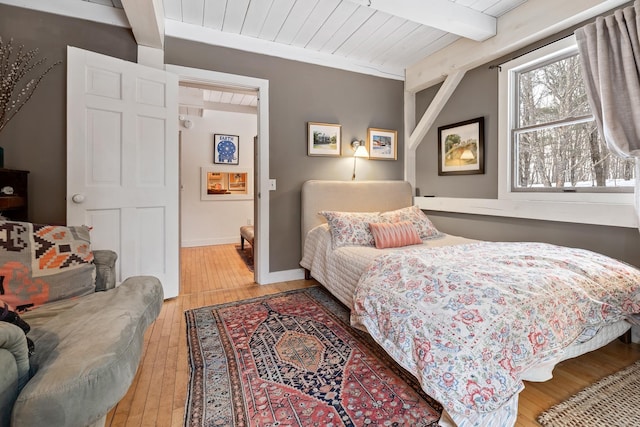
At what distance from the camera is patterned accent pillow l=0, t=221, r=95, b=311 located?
54.7 inches

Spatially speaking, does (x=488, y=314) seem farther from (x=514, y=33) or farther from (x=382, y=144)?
(x=382, y=144)

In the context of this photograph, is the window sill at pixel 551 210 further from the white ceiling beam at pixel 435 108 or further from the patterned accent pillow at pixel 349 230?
the patterned accent pillow at pixel 349 230

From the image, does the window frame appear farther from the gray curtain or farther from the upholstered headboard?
the upholstered headboard

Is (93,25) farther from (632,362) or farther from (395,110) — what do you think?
(632,362)

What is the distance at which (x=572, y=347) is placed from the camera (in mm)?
1456

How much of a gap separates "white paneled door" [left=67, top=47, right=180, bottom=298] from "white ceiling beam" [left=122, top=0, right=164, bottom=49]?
27 cm

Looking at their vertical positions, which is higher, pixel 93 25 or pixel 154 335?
pixel 93 25

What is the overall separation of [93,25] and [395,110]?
322cm

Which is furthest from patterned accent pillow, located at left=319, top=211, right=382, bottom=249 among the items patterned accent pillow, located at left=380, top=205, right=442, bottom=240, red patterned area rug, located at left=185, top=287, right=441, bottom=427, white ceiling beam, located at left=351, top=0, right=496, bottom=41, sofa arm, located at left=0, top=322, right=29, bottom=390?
sofa arm, located at left=0, top=322, right=29, bottom=390

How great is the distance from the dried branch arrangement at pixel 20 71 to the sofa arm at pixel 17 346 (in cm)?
219

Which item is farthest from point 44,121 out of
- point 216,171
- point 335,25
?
point 216,171

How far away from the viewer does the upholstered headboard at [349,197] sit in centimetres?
326

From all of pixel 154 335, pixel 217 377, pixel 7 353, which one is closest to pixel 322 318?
pixel 217 377

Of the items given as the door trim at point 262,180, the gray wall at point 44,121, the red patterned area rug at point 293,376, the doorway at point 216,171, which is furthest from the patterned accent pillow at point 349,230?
the doorway at point 216,171
